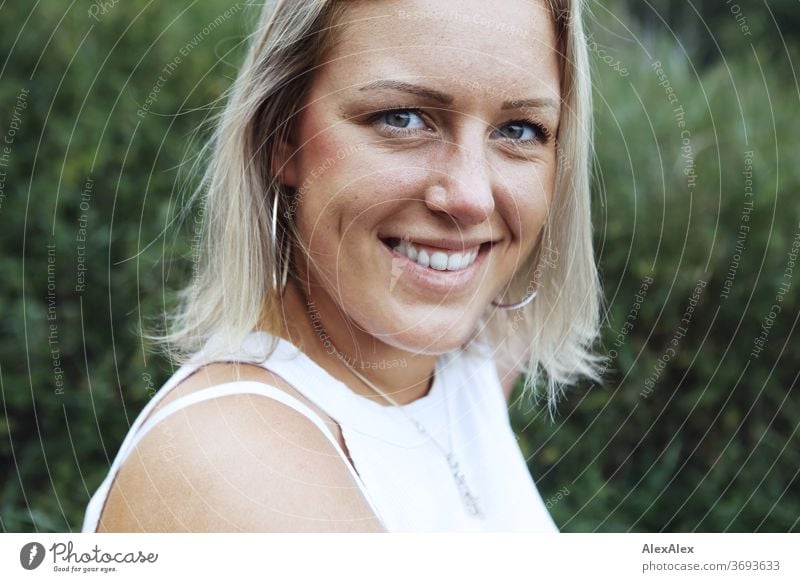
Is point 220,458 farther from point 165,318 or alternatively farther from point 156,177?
point 156,177

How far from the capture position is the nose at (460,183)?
986mm

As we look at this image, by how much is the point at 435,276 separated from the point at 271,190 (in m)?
0.25

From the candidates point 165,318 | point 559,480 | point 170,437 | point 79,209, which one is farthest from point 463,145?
point 559,480

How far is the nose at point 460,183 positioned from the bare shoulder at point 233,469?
305 mm

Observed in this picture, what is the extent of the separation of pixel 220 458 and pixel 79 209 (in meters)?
0.99

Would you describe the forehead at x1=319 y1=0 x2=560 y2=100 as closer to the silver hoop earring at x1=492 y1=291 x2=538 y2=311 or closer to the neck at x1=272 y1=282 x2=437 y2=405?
the neck at x1=272 y1=282 x2=437 y2=405

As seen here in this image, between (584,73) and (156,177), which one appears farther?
(156,177)

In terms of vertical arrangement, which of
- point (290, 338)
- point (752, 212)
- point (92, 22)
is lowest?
point (290, 338)

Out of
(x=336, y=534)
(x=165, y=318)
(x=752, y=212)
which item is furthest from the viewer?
(x=752, y=212)

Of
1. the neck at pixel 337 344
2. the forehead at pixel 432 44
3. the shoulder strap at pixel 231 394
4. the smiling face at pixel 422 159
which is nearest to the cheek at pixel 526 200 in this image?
the smiling face at pixel 422 159

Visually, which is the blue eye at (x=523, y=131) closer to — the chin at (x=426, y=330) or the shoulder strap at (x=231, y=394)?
the chin at (x=426, y=330)

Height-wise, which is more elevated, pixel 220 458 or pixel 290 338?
pixel 290 338

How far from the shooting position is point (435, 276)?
1058mm

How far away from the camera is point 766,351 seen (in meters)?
1.82
